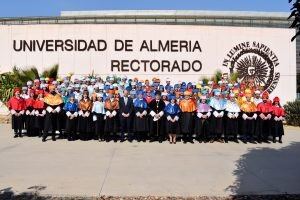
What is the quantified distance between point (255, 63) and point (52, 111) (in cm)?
1171

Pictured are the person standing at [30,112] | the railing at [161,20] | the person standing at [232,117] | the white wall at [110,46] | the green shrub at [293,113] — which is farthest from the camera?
the railing at [161,20]

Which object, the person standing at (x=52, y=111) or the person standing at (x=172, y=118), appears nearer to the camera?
the person standing at (x=172, y=118)

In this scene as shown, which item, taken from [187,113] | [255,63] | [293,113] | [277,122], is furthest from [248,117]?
[255,63]

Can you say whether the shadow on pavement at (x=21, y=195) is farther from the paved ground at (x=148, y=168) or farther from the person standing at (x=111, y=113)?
the person standing at (x=111, y=113)

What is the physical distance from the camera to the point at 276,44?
74.2 ft

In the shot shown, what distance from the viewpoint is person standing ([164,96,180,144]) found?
13.5 meters

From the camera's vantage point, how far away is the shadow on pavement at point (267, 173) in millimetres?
7465

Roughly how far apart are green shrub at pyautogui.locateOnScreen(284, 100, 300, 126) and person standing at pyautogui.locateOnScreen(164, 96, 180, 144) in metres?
8.95

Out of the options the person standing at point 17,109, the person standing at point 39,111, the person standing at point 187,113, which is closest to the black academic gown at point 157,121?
the person standing at point 187,113

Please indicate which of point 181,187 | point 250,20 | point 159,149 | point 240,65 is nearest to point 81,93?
point 159,149

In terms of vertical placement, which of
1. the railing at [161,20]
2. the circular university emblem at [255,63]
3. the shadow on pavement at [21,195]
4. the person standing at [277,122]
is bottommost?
the shadow on pavement at [21,195]

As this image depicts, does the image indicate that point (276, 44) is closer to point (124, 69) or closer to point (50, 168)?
point (124, 69)

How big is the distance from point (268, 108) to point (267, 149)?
1.86 metres

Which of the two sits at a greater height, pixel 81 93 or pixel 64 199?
pixel 81 93
